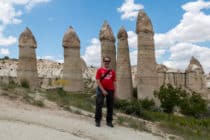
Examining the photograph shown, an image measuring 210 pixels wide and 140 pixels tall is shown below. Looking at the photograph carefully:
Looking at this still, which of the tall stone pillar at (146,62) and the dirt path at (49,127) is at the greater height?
the tall stone pillar at (146,62)

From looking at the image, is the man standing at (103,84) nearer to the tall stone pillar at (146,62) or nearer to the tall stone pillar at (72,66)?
the tall stone pillar at (146,62)

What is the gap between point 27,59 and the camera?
94.8 feet

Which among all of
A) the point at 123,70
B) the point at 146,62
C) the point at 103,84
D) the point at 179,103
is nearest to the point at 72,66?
the point at 123,70

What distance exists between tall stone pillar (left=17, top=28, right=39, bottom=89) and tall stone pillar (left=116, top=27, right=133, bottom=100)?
6490 mm

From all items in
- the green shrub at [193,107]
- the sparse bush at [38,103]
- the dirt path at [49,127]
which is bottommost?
the green shrub at [193,107]

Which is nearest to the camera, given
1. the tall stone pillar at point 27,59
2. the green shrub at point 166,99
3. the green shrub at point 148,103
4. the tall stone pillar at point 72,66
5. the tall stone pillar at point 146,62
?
the green shrub at point 148,103

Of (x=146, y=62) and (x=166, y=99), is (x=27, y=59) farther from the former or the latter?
(x=166, y=99)

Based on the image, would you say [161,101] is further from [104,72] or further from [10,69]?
[10,69]

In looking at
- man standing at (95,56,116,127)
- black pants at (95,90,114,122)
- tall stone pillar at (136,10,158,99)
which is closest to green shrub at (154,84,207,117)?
tall stone pillar at (136,10,158,99)

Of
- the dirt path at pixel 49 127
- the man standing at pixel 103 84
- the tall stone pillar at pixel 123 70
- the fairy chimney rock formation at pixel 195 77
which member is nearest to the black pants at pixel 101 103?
the man standing at pixel 103 84

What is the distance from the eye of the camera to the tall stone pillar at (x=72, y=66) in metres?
29.6

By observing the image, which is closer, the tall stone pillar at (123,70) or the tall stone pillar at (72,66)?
the tall stone pillar at (123,70)

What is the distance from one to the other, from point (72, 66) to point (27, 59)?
139 inches

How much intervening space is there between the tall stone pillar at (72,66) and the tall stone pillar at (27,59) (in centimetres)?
242
